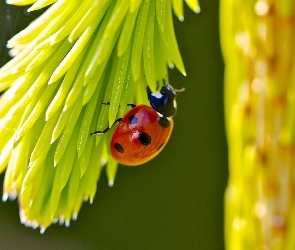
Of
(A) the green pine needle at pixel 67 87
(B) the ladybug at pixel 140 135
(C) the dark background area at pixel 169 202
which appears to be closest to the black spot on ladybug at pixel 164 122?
(B) the ladybug at pixel 140 135

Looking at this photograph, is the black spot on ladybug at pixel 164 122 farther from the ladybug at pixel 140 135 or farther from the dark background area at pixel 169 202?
the dark background area at pixel 169 202

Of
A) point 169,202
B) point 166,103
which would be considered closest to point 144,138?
point 166,103

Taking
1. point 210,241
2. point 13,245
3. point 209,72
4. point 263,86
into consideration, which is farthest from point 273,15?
point 13,245

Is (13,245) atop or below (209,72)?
below

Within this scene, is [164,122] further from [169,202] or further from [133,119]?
[169,202]

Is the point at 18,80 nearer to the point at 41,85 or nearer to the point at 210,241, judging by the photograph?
the point at 41,85

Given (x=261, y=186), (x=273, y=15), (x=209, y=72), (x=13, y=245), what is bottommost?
(x=13, y=245)

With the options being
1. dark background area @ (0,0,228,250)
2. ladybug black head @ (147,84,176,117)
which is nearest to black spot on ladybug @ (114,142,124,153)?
ladybug black head @ (147,84,176,117)

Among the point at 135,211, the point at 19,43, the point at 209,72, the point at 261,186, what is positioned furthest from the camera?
the point at 135,211
